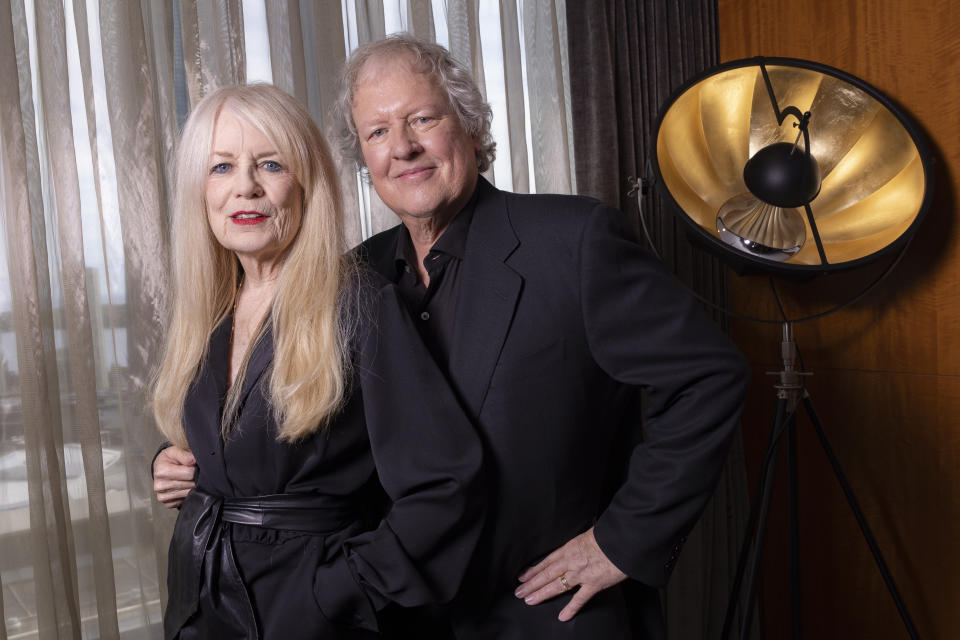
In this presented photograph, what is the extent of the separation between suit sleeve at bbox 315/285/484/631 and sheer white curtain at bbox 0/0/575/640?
1006mm

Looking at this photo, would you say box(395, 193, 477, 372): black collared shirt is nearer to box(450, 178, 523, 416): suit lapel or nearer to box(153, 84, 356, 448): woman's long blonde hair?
box(450, 178, 523, 416): suit lapel

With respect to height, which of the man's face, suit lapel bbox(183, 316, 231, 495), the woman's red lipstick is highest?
the man's face

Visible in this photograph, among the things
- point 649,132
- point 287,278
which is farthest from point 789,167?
point 287,278

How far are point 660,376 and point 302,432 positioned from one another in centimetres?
64

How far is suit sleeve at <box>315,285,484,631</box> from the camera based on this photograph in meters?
1.24

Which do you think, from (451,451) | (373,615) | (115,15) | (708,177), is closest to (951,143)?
(708,177)

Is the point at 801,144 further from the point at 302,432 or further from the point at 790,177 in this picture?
the point at 302,432

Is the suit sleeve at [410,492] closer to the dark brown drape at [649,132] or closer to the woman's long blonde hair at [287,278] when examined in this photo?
the woman's long blonde hair at [287,278]

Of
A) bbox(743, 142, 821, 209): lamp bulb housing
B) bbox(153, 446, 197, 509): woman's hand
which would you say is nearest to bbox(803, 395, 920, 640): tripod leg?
bbox(743, 142, 821, 209): lamp bulb housing

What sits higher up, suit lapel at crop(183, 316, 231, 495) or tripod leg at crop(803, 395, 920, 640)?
suit lapel at crop(183, 316, 231, 495)

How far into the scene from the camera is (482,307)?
1.43 meters

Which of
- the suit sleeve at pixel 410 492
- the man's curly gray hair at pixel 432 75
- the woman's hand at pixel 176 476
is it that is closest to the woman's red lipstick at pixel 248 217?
the suit sleeve at pixel 410 492

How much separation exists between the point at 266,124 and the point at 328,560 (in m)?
0.76

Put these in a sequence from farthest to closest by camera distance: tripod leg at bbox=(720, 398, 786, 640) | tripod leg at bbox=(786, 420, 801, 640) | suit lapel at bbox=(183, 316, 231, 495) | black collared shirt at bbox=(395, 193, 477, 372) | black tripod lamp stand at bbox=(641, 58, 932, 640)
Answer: tripod leg at bbox=(786, 420, 801, 640) → tripod leg at bbox=(720, 398, 786, 640) → black tripod lamp stand at bbox=(641, 58, 932, 640) → black collared shirt at bbox=(395, 193, 477, 372) → suit lapel at bbox=(183, 316, 231, 495)
